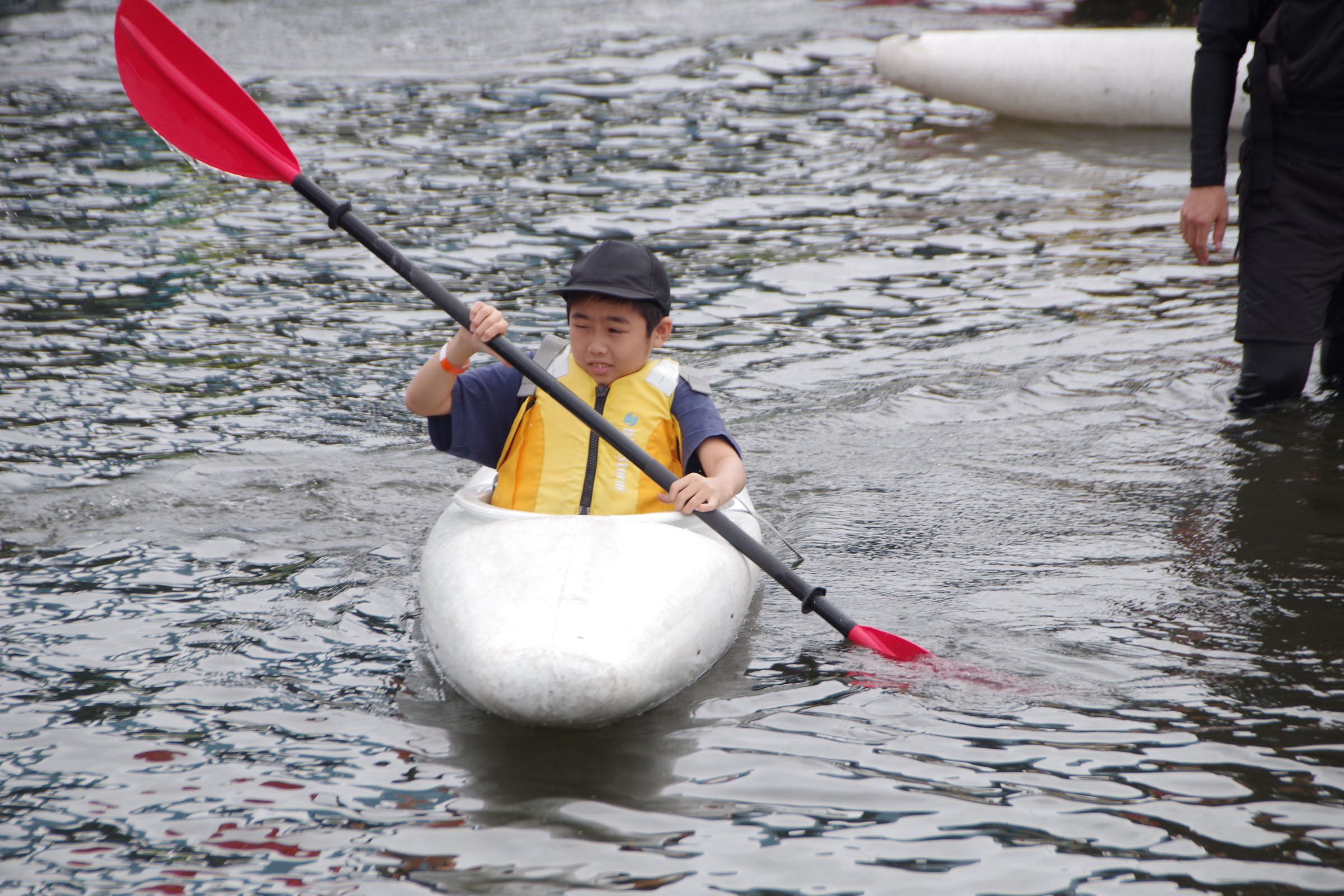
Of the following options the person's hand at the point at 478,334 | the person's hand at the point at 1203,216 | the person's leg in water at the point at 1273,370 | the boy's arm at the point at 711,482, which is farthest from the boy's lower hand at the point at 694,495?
the person's leg in water at the point at 1273,370

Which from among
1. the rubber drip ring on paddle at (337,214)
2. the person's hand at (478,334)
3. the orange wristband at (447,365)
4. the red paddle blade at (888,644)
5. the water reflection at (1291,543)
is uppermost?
the rubber drip ring on paddle at (337,214)

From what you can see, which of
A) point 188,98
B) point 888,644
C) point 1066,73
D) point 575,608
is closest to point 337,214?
point 188,98

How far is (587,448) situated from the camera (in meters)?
3.56

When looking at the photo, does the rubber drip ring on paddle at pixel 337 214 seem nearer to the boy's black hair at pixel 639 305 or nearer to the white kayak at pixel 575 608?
the boy's black hair at pixel 639 305

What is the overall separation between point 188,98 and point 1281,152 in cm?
351

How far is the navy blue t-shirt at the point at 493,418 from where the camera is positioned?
3609mm

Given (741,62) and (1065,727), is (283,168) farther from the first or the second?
(741,62)

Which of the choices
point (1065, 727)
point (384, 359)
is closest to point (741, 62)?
point (384, 359)

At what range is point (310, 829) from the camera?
2580mm

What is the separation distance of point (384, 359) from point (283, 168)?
2.29 meters

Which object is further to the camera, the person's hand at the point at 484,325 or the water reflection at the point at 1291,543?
the person's hand at the point at 484,325

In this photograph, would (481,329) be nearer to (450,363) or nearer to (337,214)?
(450,363)

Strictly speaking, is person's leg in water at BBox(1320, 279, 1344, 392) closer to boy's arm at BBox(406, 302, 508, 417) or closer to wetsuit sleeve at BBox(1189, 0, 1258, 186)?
wetsuit sleeve at BBox(1189, 0, 1258, 186)

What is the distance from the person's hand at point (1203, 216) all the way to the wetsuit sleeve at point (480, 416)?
232cm
